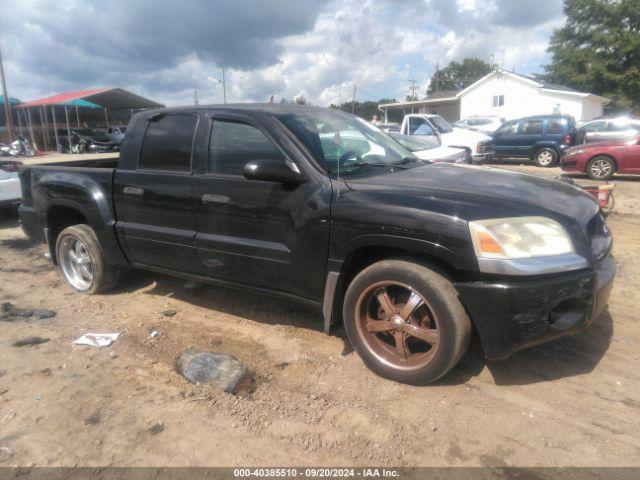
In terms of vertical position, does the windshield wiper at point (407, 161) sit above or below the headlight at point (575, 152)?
above

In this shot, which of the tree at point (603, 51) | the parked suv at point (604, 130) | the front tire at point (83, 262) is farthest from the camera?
the tree at point (603, 51)

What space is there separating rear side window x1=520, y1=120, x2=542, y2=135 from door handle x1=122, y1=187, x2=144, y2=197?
1497cm

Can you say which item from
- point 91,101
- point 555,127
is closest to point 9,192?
point 555,127

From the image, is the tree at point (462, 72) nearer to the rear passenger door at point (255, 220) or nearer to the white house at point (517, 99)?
the white house at point (517, 99)

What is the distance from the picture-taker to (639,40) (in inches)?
1501

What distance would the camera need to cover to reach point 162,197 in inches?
149

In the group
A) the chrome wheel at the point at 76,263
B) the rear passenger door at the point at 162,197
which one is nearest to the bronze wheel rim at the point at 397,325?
the rear passenger door at the point at 162,197

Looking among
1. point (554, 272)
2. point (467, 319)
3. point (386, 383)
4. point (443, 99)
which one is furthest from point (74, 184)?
point (443, 99)

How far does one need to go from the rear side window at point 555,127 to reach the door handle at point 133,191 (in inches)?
590

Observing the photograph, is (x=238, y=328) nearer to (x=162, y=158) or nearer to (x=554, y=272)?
(x=162, y=158)

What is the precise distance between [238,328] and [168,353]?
1.98 feet

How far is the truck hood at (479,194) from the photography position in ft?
8.68

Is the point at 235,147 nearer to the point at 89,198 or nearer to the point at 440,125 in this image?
the point at 89,198

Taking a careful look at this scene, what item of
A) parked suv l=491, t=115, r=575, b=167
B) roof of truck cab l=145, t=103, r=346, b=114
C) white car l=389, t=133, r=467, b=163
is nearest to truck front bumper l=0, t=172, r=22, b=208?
roof of truck cab l=145, t=103, r=346, b=114
